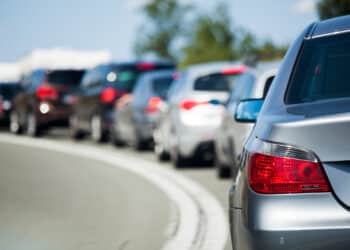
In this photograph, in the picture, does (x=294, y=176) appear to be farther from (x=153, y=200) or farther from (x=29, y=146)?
(x=29, y=146)

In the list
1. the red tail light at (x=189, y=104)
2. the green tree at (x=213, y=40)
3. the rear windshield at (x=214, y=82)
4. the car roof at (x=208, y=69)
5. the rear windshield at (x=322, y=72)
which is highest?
the rear windshield at (x=322, y=72)

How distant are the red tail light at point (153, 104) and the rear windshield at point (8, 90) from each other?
15316 mm

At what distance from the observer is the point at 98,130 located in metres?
22.7

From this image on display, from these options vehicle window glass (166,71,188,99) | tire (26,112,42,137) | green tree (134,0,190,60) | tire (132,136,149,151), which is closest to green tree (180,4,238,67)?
green tree (134,0,190,60)

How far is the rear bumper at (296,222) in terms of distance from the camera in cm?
420

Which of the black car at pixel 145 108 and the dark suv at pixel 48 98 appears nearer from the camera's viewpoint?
the black car at pixel 145 108

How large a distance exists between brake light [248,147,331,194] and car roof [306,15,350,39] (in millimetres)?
1053

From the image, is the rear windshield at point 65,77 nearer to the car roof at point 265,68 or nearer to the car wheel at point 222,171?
the car wheel at point 222,171

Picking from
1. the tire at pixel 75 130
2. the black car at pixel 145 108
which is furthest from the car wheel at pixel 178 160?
the tire at pixel 75 130

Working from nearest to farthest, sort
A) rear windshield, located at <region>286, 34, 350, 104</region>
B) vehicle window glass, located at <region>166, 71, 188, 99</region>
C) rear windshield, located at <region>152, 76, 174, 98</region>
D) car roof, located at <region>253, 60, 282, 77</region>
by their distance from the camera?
rear windshield, located at <region>286, 34, 350, 104</region>
car roof, located at <region>253, 60, 282, 77</region>
vehicle window glass, located at <region>166, 71, 188, 99</region>
rear windshield, located at <region>152, 76, 174, 98</region>

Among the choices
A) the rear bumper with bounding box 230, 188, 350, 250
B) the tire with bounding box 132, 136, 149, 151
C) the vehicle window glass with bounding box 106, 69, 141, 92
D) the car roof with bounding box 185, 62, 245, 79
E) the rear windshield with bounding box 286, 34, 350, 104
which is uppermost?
the rear windshield with bounding box 286, 34, 350, 104

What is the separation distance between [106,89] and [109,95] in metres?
0.18

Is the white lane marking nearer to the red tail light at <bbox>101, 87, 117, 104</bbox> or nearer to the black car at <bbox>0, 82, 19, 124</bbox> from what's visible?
the red tail light at <bbox>101, 87, 117, 104</bbox>

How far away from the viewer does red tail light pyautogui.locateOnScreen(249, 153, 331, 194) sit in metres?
4.27
